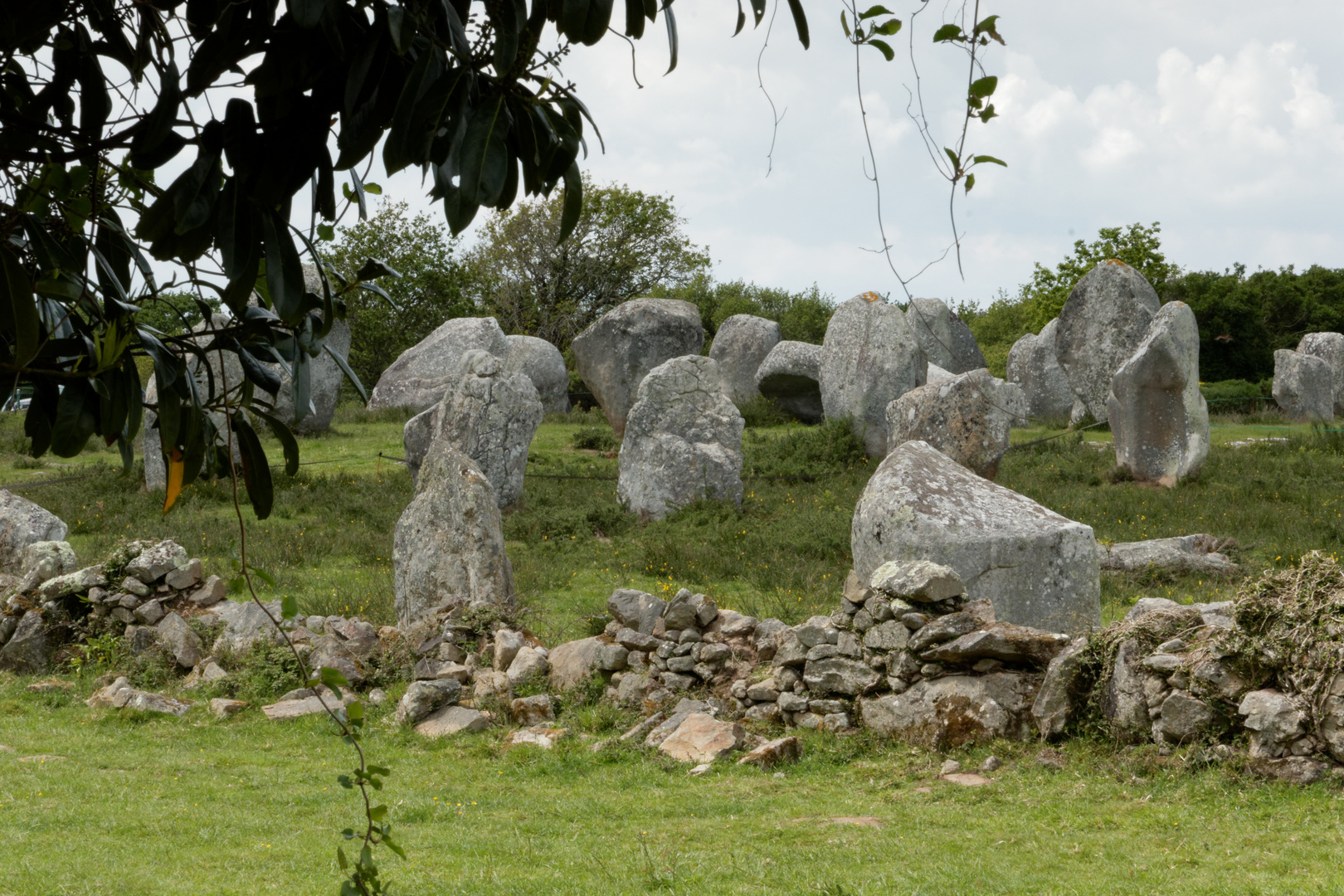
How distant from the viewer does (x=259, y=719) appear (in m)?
7.89

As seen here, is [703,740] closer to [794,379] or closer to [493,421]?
[493,421]

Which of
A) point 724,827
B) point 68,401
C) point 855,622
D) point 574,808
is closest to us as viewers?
point 68,401

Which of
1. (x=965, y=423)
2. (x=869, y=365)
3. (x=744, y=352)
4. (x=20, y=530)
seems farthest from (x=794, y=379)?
(x=20, y=530)

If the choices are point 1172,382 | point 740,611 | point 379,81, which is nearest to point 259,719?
point 740,611

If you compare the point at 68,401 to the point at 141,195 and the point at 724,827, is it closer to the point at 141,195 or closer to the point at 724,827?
the point at 141,195

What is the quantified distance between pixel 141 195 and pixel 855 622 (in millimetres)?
5230

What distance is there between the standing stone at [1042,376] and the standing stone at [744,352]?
6.59 meters

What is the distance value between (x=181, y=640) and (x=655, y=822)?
17.7 ft

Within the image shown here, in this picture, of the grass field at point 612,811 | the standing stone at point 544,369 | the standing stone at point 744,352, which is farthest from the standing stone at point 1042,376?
the grass field at point 612,811

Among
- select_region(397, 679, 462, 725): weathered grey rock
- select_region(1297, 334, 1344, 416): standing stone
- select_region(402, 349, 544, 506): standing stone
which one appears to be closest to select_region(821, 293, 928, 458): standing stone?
select_region(402, 349, 544, 506): standing stone

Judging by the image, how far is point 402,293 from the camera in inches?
1347

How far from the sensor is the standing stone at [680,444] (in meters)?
14.7

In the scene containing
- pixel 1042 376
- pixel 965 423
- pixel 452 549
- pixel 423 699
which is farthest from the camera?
pixel 1042 376

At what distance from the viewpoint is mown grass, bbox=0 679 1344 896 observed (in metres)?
4.47
